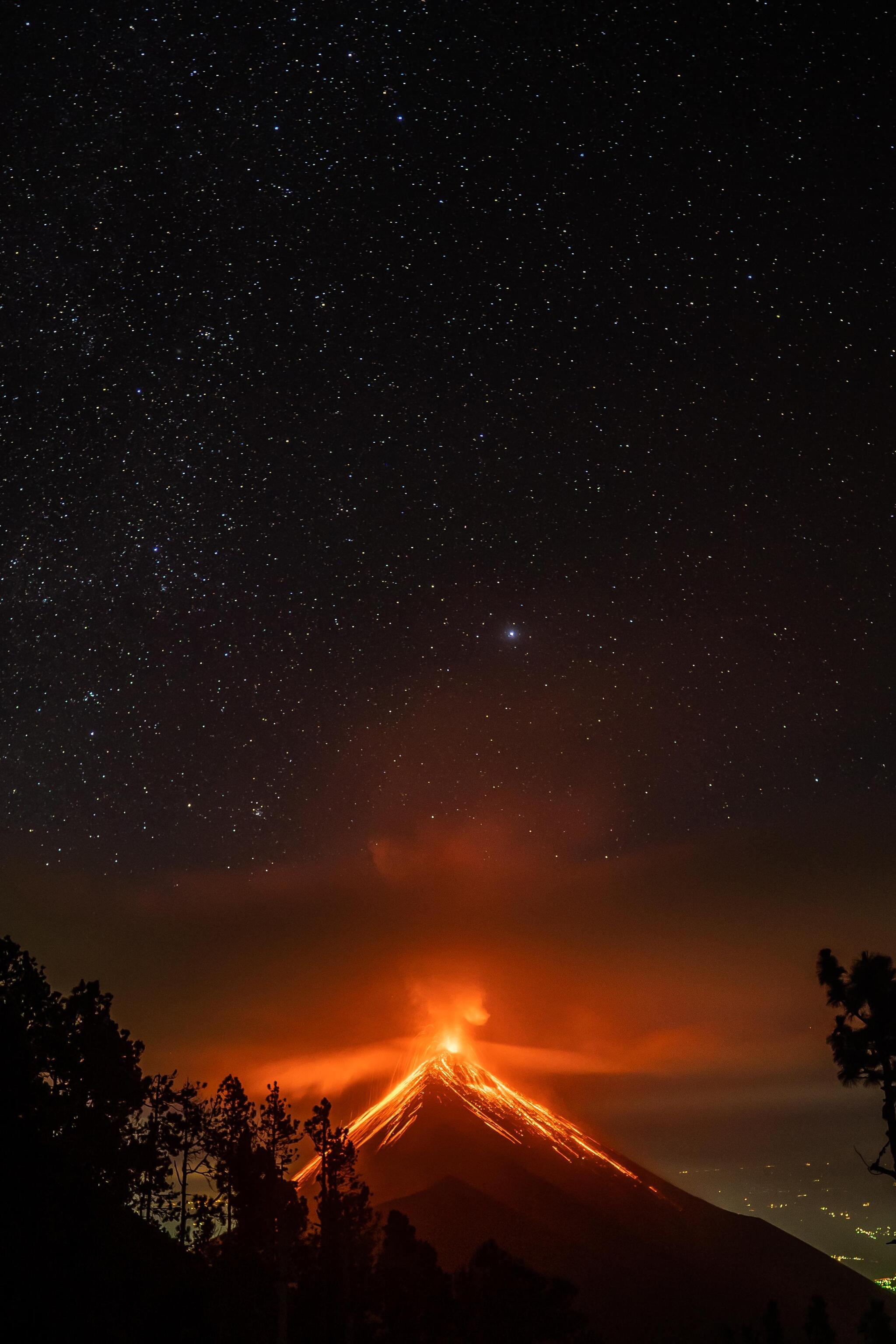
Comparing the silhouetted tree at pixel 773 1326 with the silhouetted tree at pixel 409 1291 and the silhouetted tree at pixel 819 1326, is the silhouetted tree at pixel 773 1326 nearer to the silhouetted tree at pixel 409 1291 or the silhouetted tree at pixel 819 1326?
the silhouetted tree at pixel 819 1326

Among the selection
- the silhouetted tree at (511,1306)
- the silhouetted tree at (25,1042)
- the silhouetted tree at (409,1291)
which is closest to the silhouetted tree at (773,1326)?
the silhouetted tree at (511,1306)

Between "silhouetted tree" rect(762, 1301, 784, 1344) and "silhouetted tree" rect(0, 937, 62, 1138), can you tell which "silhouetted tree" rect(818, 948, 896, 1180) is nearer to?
"silhouetted tree" rect(0, 937, 62, 1138)

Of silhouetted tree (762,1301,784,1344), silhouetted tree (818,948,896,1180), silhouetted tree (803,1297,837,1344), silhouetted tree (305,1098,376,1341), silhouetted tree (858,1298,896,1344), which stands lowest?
silhouetted tree (762,1301,784,1344)

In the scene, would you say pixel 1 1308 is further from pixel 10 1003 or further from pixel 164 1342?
pixel 164 1342

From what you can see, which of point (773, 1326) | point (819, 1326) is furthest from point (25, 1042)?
point (773, 1326)

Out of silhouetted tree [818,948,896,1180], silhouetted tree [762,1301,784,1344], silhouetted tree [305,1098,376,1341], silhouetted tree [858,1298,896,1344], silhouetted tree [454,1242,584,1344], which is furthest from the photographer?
silhouetted tree [762,1301,784,1344]

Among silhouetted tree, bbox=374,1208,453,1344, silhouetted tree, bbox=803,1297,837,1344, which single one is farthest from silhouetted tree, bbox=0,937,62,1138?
silhouetted tree, bbox=803,1297,837,1344

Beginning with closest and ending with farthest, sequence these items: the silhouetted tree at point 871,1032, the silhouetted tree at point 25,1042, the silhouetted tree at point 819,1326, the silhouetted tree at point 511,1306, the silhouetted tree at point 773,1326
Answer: the silhouetted tree at point 871,1032, the silhouetted tree at point 25,1042, the silhouetted tree at point 511,1306, the silhouetted tree at point 819,1326, the silhouetted tree at point 773,1326
